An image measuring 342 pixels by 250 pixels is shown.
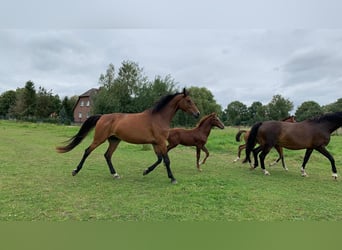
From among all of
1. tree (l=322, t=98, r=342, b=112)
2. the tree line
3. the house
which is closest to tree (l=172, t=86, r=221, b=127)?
the tree line

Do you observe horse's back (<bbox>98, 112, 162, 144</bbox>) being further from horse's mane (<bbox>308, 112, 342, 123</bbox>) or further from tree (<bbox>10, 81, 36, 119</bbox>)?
tree (<bbox>10, 81, 36, 119</bbox>)

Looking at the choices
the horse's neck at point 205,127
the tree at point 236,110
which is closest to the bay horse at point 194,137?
the horse's neck at point 205,127

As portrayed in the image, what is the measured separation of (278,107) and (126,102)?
36.0m

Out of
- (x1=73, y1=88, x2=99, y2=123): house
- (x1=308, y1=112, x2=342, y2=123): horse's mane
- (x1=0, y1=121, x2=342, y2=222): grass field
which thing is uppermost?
(x1=73, y1=88, x2=99, y2=123): house

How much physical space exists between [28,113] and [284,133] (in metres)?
48.8

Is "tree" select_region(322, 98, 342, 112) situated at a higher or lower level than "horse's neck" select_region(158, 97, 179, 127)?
higher

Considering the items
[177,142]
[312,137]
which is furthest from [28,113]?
[312,137]

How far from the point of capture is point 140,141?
6402 mm

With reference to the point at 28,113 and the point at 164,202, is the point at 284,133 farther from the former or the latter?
the point at 28,113

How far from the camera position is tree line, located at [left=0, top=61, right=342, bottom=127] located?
105ft

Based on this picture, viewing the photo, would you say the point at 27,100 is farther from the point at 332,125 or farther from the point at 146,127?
the point at 332,125

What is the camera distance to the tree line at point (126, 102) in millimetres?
32094

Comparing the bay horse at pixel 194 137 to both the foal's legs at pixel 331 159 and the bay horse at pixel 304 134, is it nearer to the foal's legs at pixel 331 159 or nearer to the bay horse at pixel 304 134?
the bay horse at pixel 304 134

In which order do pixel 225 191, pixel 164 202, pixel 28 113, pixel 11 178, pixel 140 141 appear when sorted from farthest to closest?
pixel 28 113 → pixel 140 141 → pixel 11 178 → pixel 225 191 → pixel 164 202
